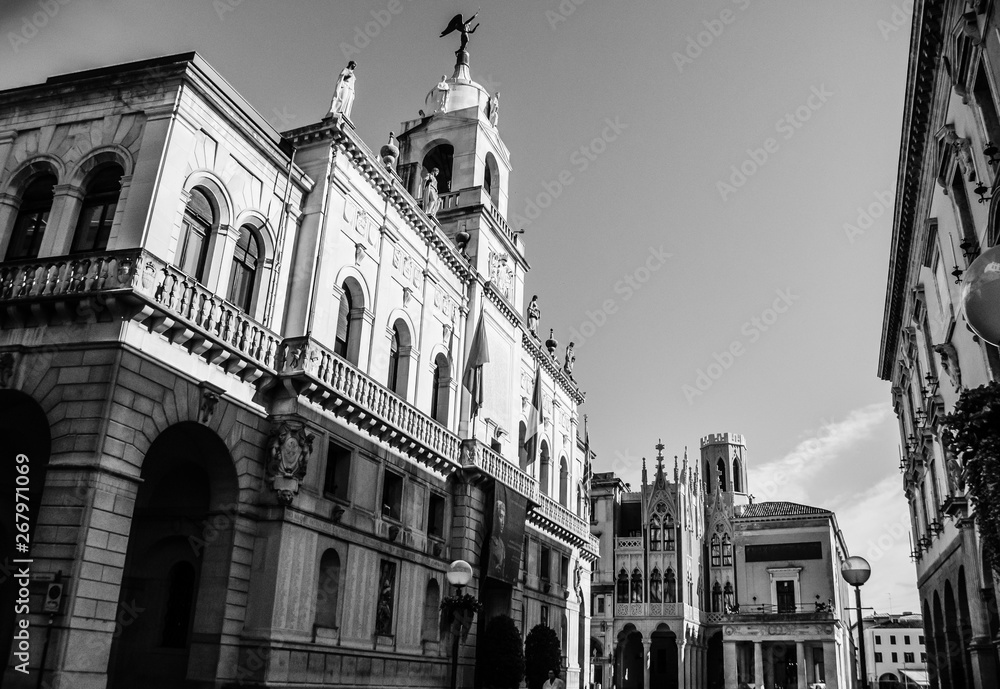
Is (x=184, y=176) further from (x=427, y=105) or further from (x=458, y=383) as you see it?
(x=427, y=105)

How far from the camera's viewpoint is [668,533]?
210 feet

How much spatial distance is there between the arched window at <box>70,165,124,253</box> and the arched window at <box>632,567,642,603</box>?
175 feet

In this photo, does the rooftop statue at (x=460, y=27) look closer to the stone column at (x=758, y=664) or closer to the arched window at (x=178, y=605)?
the arched window at (x=178, y=605)

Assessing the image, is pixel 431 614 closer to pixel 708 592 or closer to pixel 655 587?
pixel 655 587

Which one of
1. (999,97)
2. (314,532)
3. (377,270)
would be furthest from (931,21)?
(314,532)

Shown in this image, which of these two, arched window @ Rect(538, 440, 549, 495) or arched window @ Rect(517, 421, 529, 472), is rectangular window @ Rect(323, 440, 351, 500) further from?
arched window @ Rect(538, 440, 549, 495)

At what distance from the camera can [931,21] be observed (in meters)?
19.4

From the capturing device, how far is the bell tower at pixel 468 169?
34281 mm

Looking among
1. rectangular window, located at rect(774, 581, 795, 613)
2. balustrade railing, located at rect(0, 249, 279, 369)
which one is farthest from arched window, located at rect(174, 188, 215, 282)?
rectangular window, located at rect(774, 581, 795, 613)

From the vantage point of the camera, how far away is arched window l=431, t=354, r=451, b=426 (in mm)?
29547

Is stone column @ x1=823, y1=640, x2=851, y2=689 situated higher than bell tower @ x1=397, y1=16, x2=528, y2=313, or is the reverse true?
bell tower @ x1=397, y1=16, x2=528, y2=313

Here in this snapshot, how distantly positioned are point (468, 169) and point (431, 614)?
19.2 metres

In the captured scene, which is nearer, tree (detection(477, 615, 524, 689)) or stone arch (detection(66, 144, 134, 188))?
stone arch (detection(66, 144, 134, 188))

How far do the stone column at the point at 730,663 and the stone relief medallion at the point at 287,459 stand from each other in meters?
54.1
